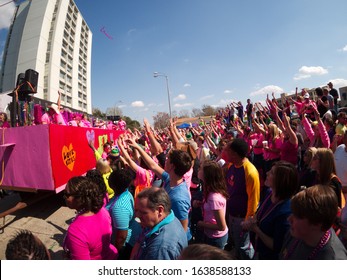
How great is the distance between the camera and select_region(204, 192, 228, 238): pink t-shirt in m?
2.42

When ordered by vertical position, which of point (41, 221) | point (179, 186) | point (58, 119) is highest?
point (58, 119)

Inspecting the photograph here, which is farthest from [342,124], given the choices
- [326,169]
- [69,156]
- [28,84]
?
[28,84]

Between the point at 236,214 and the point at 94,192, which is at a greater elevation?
the point at 94,192

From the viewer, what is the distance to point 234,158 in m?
2.97

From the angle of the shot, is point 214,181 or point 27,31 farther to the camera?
point 27,31

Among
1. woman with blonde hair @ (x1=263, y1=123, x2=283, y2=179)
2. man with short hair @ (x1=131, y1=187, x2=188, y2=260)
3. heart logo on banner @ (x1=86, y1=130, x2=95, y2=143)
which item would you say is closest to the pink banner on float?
heart logo on banner @ (x1=86, y1=130, x2=95, y2=143)

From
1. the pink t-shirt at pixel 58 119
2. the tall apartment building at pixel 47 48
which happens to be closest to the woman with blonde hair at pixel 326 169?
the pink t-shirt at pixel 58 119

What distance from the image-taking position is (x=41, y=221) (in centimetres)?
496

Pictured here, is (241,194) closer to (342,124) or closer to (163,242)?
(163,242)

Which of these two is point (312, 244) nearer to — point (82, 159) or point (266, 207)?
point (266, 207)

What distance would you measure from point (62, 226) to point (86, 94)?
66016 mm

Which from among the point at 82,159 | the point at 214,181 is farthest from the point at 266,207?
the point at 82,159

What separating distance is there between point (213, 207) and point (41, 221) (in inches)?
170
